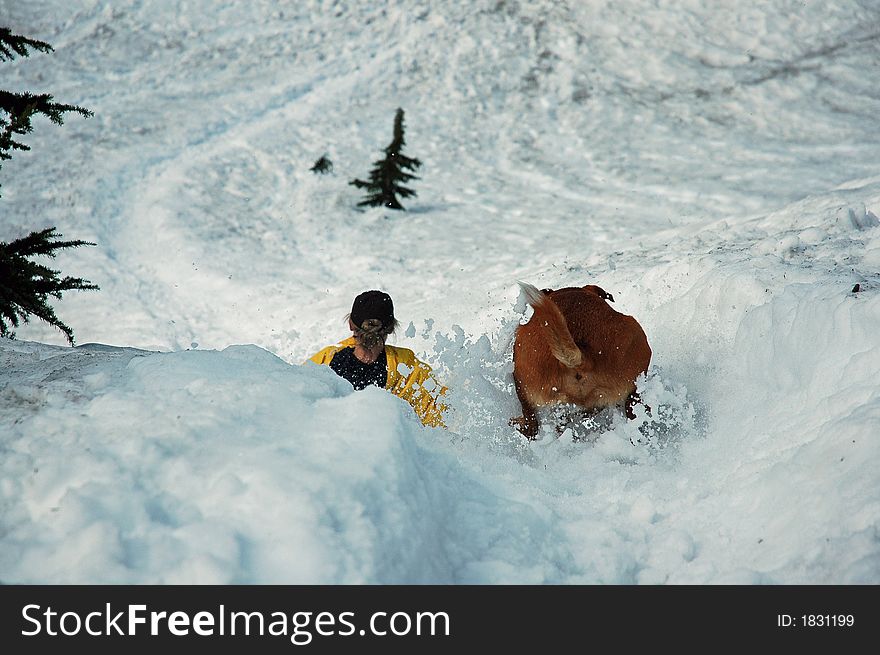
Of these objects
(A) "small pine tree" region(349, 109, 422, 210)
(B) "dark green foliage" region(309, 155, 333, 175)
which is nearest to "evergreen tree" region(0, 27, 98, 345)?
(A) "small pine tree" region(349, 109, 422, 210)

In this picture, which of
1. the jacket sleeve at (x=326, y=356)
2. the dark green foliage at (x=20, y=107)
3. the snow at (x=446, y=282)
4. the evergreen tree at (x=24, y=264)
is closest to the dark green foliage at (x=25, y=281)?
the evergreen tree at (x=24, y=264)

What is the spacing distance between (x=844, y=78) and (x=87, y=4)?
17208 millimetres

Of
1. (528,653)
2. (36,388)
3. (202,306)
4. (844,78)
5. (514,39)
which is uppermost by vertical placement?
(514,39)

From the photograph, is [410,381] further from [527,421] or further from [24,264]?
[24,264]

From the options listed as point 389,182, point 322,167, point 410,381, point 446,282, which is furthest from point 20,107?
point 322,167

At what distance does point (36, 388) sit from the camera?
2.29 m

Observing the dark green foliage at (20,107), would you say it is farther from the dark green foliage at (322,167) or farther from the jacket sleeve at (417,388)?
the dark green foliage at (322,167)

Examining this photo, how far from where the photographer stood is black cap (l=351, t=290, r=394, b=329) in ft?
12.6

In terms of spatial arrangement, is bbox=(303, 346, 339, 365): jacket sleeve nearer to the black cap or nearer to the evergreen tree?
the black cap

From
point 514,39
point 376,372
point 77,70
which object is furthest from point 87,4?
point 376,372

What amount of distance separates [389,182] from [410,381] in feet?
24.1

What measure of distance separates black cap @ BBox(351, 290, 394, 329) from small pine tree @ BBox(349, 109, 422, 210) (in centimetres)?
713

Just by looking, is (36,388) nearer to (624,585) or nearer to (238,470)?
(238,470)

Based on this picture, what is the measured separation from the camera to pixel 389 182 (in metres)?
10.8
